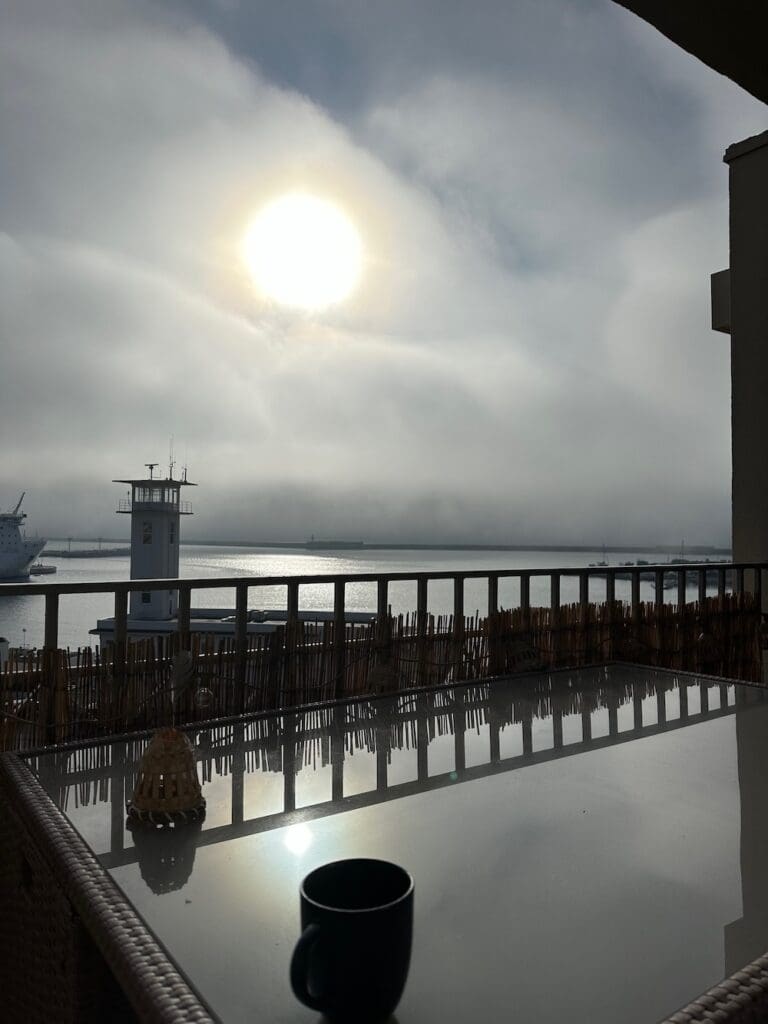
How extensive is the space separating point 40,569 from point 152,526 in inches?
615

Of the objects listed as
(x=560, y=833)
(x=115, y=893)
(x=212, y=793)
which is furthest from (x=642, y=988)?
(x=212, y=793)

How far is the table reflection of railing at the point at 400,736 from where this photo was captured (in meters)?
1.31

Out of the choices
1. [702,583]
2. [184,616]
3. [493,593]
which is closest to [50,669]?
[184,616]

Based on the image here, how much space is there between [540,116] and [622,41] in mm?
864

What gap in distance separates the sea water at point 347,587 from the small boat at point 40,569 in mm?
988

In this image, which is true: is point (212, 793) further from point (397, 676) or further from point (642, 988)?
point (397, 676)

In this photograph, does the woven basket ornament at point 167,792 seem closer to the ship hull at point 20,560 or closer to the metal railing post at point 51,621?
the metal railing post at point 51,621

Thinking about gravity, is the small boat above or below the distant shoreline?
below

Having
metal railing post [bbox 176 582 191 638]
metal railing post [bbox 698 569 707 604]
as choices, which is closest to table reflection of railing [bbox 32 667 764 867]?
metal railing post [bbox 176 582 191 638]

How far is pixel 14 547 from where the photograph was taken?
35.5 metres

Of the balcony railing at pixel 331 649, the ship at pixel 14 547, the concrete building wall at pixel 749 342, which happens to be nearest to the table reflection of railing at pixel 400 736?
the balcony railing at pixel 331 649

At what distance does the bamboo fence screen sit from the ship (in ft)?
A: 117

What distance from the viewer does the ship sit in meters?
→ 34.6

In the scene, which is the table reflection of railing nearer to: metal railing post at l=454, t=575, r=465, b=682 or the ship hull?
metal railing post at l=454, t=575, r=465, b=682
